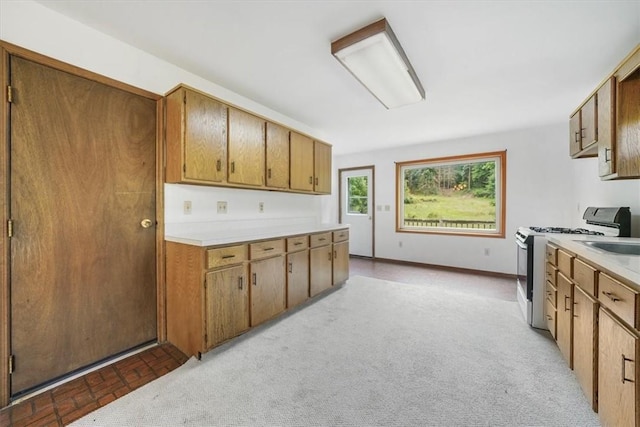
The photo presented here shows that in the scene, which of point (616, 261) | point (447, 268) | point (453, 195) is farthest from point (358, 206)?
point (616, 261)

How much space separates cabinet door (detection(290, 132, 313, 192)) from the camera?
3.13 metres

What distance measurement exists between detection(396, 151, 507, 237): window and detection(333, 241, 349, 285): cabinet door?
205 centimetres

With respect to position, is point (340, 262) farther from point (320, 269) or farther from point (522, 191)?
point (522, 191)

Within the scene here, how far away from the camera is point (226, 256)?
2.01 metres

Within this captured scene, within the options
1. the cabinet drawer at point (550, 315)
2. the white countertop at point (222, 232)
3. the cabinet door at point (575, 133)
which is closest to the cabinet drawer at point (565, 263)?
the cabinet drawer at point (550, 315)

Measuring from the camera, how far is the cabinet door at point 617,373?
99 centimetres

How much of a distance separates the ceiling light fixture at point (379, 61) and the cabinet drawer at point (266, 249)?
65.7 inches

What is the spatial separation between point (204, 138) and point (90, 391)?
6.32 feet

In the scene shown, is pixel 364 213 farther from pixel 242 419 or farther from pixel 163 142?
pixel 242 419

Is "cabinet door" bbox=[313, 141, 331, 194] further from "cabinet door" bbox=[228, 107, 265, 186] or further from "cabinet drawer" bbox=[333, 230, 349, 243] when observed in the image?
"cabinet door" bbox=[228, 107, 265, 186]

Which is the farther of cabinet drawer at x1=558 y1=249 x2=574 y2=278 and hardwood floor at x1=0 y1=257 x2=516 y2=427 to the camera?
cabinet drawer at x1=558 y1=249 x2=574 y2=278

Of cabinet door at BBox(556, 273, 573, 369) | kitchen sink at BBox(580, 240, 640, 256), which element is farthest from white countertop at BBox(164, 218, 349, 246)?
kitchen sink at BBox(580, 240, 640, 256)

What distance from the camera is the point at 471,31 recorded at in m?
1.78

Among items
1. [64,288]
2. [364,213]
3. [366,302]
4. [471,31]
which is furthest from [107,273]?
[364,213]
